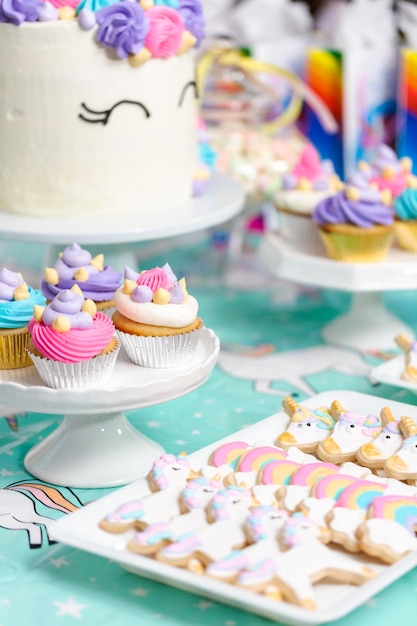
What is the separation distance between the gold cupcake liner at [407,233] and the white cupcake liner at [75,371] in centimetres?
82

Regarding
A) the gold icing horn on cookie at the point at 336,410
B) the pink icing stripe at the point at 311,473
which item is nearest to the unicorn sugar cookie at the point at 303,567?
the pink icing stripe at the point at 311,473

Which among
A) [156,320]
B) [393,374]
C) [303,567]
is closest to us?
[303,567]

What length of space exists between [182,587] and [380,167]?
117cm

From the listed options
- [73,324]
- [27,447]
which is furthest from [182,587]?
[27,447]

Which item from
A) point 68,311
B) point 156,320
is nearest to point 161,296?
point 156,320

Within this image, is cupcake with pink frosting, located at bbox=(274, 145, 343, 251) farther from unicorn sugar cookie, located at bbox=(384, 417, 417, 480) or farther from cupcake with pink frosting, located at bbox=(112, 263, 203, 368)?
unicorn sugar cookie, located at bbox=(384, 417, 417, 480)

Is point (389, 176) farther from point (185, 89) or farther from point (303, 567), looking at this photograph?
point (303, 567)

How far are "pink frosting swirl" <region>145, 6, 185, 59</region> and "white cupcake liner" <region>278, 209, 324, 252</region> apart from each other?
1.47ft

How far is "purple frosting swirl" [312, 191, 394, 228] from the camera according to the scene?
193 centimetres

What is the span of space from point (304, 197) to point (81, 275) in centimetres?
67

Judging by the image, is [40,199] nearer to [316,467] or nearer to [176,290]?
[176,290]

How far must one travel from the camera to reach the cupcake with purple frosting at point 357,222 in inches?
76.2

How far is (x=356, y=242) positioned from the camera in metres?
1.94

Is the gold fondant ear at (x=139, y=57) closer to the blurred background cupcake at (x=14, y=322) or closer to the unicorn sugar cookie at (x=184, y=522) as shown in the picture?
the blurred background cupcake at (x=14, y=322)
